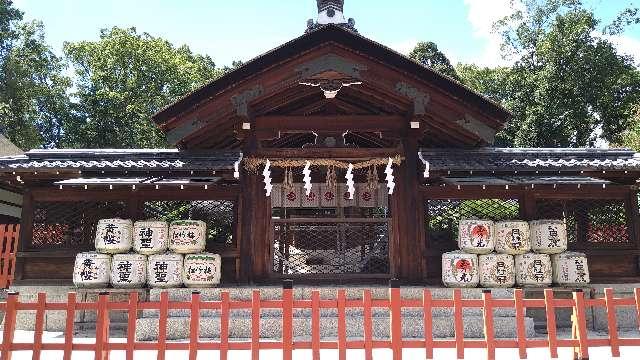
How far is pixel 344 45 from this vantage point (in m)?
9.47

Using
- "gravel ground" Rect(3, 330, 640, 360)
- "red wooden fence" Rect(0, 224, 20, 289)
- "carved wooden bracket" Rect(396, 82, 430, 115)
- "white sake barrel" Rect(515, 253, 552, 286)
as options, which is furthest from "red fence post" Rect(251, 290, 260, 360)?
"red wooden fence" Rect(0, 224, 20, 289)

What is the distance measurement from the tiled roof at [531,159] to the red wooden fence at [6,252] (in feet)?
39.1

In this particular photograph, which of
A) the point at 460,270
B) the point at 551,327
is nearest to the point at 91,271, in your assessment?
the point at 460,270

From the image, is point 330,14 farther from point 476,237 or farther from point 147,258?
point 147,258

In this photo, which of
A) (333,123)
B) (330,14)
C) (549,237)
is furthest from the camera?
(330,14)

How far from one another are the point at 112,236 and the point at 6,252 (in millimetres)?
6728

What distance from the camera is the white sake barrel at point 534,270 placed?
9469mm

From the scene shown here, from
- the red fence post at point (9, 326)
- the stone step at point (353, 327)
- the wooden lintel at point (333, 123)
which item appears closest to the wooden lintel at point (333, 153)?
the wooden lintel at point (333, 123)

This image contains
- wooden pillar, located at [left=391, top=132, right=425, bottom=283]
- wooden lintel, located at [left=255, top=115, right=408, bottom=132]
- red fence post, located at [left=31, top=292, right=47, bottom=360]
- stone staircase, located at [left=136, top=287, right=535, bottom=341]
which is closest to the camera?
red fence post, located at [left=31, top=292, right=47, bottom=360]

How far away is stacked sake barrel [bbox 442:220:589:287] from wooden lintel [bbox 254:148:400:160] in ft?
7.07

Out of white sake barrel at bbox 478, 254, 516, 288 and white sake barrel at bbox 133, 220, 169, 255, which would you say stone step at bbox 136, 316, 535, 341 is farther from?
white sake barrel at bbox 133, 220, 169, 255

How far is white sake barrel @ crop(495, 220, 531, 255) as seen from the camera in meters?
9.58

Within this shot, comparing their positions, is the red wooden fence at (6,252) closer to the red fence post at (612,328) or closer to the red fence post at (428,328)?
the red fence post at (428,328)

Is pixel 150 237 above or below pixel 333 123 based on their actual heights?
below
